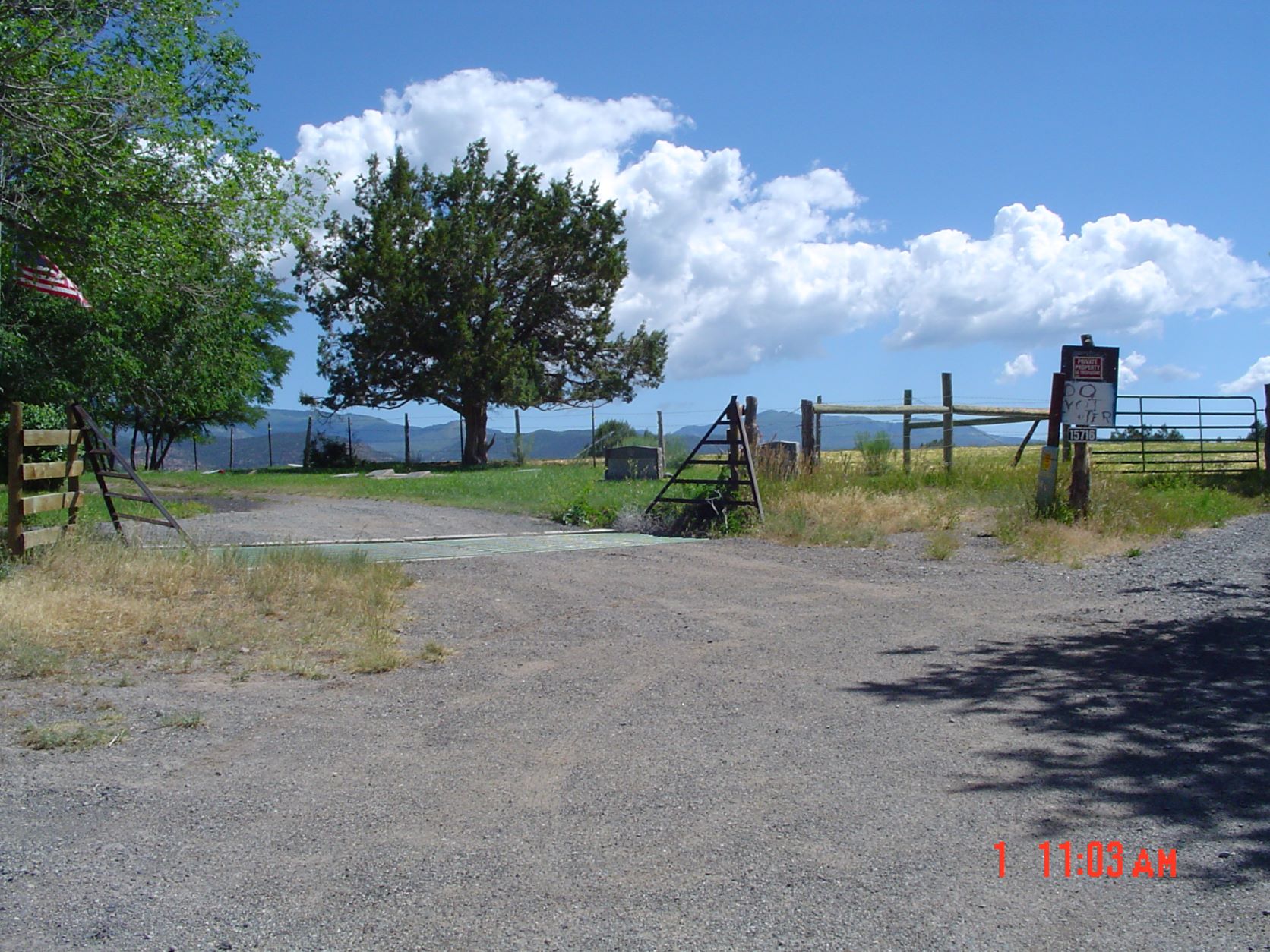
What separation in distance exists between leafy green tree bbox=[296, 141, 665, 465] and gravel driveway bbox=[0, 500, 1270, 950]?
31.1 meters

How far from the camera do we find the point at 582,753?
509cm

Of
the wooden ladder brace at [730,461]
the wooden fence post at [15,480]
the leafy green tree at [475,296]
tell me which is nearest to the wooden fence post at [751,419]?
the wooden ladder brace at [730,461]

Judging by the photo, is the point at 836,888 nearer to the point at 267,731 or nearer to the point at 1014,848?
the point at 1014,848

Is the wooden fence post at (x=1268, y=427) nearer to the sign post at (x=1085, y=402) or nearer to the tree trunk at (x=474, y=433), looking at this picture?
the sign post at (x=1085, y=402)

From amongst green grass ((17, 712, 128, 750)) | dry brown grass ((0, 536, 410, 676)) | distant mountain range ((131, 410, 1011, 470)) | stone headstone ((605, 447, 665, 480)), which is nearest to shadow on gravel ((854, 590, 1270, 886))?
dry brown grass ((0, 536, 410, 676))

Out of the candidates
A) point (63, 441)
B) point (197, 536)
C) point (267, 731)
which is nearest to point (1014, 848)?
point (267, 731)

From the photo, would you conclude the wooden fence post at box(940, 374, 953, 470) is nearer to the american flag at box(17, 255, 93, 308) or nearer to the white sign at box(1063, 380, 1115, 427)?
the white sign at box(1063, 380, 1115, 427)

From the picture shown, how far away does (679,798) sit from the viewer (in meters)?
4.42

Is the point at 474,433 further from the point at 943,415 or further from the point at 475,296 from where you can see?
the point at 943,415

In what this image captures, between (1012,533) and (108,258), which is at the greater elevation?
(108,258)

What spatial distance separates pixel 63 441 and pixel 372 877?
8.34m

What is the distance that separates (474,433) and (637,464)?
17.4 metres

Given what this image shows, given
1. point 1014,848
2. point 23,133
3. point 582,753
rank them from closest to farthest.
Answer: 1. point 1014,848
2. point 582,753
3. point 23,133
